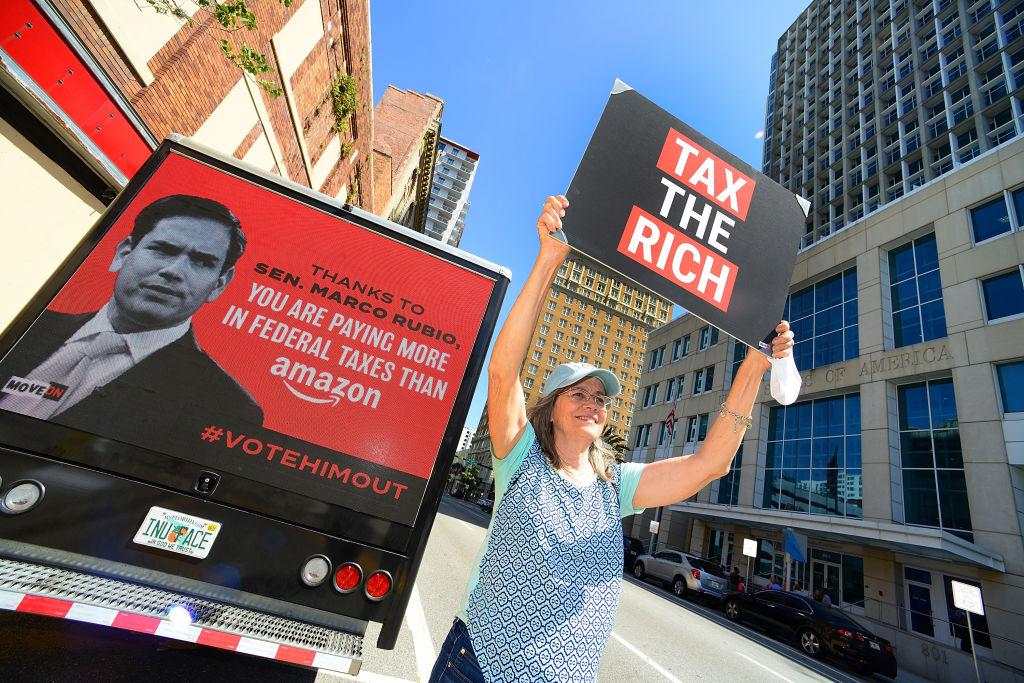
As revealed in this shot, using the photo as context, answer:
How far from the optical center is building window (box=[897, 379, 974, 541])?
16609 mm

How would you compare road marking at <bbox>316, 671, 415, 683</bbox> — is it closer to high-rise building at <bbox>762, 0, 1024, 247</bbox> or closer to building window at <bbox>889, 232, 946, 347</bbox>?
building window at <bbox>889, 232, 946, 347</bbox>

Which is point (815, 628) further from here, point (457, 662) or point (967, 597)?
point (457, 662)

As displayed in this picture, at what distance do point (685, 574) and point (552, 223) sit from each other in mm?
18659

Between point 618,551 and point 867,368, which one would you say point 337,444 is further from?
point 867,368

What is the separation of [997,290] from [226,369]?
24858 mm

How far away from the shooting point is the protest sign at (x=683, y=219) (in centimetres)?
232

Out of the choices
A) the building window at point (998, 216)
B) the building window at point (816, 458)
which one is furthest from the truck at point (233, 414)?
the building window at point (998, 216)

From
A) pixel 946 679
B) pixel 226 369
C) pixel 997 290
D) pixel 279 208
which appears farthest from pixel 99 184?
pixel 997 290

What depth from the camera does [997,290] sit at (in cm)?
1722

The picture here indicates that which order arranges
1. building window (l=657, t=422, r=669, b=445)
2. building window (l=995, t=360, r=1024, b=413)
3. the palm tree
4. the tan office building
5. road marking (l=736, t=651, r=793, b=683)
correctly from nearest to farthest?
the palm tree, road marking (l=736, t=651, r=793, b=683), the tan office building, building window (l=995, t=360, r=1024, b=413), building window (l=657, t=422, r=669, b=445)

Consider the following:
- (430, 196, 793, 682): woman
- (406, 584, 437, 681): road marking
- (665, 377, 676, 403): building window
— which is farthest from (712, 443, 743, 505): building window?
(430, 196, 793, 682): woman

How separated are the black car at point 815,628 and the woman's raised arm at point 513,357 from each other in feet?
47.4

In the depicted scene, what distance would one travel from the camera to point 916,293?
20.5 metres

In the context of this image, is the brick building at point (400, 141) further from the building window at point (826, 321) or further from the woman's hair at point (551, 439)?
the building window at point (826, 321)
